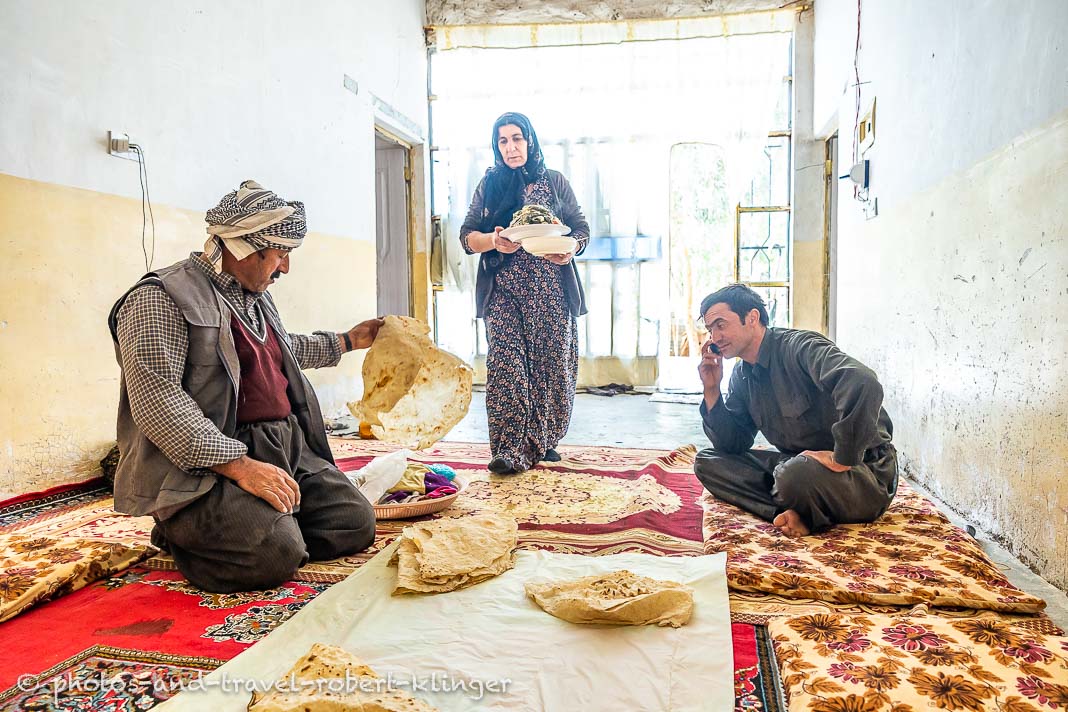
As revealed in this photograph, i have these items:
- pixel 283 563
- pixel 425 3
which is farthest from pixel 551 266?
pixel 425 3

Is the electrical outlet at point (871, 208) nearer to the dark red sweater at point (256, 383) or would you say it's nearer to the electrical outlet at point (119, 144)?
the dark red sweater at point (256, 383)

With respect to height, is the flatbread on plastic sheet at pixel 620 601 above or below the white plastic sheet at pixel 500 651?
above

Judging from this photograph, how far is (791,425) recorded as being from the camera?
275 centimetres

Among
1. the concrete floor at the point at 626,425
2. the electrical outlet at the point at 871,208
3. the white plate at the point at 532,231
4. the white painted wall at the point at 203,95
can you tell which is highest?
the white painted wall at the point at 203,95

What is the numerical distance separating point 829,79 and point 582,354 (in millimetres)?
3181

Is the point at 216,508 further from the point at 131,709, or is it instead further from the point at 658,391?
the point at 658,391

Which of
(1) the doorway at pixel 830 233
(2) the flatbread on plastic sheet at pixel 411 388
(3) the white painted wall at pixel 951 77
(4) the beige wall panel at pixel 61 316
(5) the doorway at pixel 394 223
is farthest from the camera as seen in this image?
(5) the doorway at pixel 394 223

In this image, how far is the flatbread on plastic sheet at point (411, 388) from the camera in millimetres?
2680

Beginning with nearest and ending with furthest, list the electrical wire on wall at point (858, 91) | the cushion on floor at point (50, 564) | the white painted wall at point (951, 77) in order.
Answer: the cushion on floor at point (50, 564), the white painted wall at point (951, 77), the electrical wire on wall at point (858, 91)

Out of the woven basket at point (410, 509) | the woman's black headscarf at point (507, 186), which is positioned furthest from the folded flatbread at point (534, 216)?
the woven basket at point (410, 509)

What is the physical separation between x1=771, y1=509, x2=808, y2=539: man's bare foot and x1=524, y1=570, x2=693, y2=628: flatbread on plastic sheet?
760 millimetres

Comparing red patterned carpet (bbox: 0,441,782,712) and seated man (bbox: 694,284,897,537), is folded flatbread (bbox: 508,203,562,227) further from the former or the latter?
red patterned carpet (bbox: 0,441,782,712)

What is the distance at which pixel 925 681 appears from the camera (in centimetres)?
150

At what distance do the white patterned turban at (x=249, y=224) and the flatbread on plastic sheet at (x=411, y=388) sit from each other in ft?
1.79
